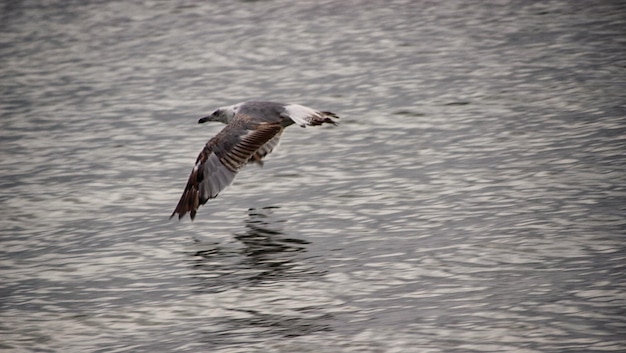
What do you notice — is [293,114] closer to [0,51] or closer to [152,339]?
[152,339]

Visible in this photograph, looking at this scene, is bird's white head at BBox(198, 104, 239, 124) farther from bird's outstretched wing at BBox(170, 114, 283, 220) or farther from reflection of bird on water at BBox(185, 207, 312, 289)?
reflection of bird on water at BBox(185, 207, 312, 289)

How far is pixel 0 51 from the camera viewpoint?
1945 cm

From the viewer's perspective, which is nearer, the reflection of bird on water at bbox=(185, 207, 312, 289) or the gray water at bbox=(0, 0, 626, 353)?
the gray water at bbox=(0, 0, 626, 353)

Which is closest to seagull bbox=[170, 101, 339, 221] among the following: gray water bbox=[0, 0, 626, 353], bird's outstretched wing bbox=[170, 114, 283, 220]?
bird's outstretched wing bbox=[170, 114, 283, 220]

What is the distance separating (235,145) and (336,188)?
1.38m

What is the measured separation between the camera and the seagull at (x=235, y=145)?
10727mm

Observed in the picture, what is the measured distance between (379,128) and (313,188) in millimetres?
2106

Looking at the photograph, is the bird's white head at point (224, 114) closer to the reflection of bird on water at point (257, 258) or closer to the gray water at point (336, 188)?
the gray water at point (336, 188)

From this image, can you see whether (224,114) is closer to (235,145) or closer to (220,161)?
(235,145)

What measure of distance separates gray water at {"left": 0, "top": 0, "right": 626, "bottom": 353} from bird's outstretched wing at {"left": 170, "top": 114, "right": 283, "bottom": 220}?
0.38 m

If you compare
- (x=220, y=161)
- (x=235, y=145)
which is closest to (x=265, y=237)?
(x=220, y=161)

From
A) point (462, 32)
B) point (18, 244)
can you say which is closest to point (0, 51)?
point (462, 32)

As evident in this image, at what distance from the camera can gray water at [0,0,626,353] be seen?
342 inches

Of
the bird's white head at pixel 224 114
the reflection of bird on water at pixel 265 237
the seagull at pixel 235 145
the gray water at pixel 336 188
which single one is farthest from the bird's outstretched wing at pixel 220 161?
the bird's white head at pixel 224 114
